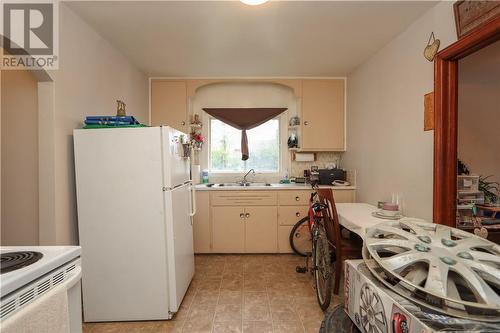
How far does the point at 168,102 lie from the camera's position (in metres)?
3.62

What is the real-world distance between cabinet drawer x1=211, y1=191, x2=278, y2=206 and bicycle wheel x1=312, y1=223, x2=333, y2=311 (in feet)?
3.77

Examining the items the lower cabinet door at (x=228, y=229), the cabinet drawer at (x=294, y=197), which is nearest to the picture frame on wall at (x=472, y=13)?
the cabinet drawer at (x=294, y=197)

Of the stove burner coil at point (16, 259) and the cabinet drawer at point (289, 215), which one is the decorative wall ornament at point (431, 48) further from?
the stove burner coil at point (16, 259)

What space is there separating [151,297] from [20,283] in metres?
1.43

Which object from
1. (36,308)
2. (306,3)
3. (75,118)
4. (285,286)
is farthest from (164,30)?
(285,286)

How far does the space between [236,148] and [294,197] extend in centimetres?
124

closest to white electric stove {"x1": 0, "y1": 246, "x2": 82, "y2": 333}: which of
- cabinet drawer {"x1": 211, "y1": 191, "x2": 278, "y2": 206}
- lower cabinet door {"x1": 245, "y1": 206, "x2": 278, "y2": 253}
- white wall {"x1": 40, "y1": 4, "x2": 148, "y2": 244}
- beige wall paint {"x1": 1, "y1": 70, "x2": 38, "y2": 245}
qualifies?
white wall {"x1": 40, "y1": 4, "x2": 148, "y2": 244}

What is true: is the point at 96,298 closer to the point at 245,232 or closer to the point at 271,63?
the point at 245,232

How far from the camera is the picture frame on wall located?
56.6 inches

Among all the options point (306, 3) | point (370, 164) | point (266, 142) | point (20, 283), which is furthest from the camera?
point (266, 142)

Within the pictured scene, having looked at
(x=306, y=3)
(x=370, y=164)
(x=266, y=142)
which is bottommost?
(x=370, y=164)

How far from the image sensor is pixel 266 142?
3.99m

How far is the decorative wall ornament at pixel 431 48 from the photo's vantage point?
1.92 meters

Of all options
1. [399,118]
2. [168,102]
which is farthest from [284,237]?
[168,102]
